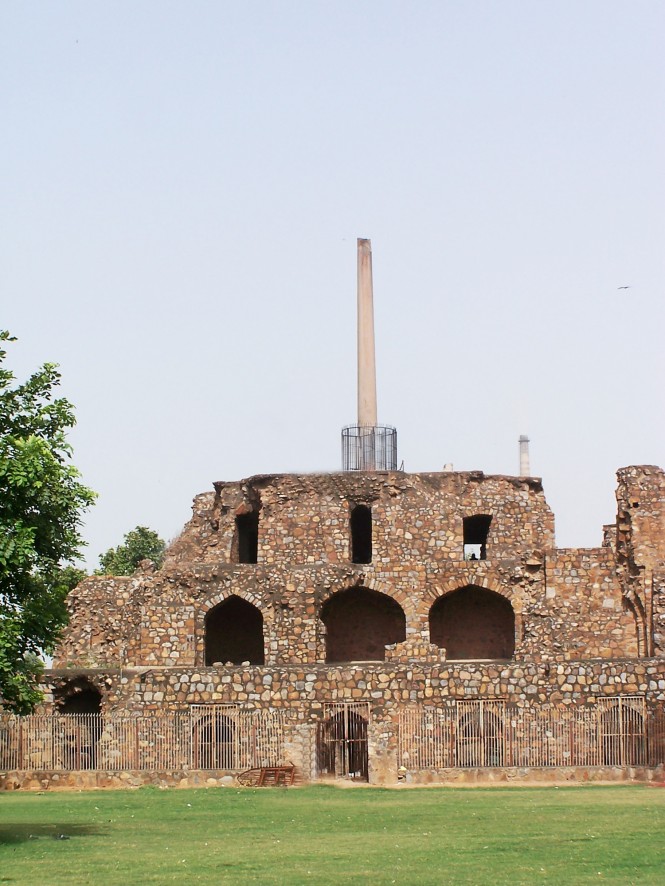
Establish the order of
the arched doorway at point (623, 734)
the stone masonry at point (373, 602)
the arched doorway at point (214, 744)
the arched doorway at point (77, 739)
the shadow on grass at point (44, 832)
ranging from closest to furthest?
the shadow on grass at point (44, 832)
the arched doorway at point (623, 734)
the arched doorway at point (214, 744)
the arched doorway at point (77, 739)
the stone masonry at point (373, 602)

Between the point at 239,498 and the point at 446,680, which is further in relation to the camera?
the point at 239,498

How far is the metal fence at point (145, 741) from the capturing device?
28.3 m

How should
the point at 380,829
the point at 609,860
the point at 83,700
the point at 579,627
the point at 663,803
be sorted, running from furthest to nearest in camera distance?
the point at 579,627, the point at 83,700, the point at 663,803, the point at 380,829, the point at 609,860

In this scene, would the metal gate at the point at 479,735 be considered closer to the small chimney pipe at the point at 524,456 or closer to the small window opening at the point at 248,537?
the small window opening at the point at 248,537

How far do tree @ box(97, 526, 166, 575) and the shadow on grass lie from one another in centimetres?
3134

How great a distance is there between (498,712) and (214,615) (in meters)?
12.2

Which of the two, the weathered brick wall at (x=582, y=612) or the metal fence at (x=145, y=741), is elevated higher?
the weathered brick wall at (x=582, y=612)

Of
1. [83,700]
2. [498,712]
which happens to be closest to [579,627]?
[498,712]

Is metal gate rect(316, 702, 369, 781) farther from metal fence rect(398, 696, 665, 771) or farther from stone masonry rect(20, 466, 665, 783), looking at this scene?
metal fence rect(398, 696, 665, 771)

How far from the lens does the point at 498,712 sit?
28375 millimetres

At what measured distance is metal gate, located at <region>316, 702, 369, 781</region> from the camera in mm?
28766

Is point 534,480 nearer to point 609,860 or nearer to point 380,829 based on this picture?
point 380,829

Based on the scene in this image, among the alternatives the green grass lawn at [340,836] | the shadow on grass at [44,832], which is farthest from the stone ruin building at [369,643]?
the shadow on grass at [44,832]

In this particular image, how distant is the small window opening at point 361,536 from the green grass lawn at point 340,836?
13.8 m
